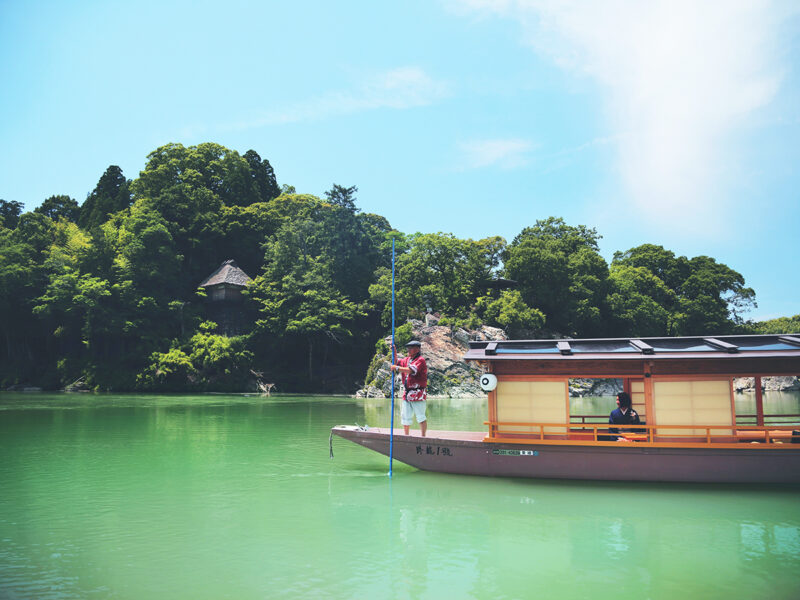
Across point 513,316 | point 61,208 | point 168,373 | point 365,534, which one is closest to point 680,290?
point 513,316

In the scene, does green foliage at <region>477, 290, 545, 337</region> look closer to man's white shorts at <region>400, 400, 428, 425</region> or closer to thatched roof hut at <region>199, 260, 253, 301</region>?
thatched roof hut at <region>199, 260, 253, 301</region>

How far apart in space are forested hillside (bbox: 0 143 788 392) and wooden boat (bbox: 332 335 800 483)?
33.3m

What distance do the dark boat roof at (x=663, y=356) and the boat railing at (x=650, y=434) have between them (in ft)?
3.51

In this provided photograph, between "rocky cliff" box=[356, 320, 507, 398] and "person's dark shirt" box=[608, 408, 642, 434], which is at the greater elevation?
"rocky cliff" box=[356, 320, 507, 398]

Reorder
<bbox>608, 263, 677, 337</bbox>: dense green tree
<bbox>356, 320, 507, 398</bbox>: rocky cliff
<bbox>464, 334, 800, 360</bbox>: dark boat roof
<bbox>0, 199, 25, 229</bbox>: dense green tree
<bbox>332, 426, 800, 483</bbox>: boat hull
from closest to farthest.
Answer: <bbox>332, 426, 800, 483</bbox>: boat hull → <bbox>464, 334, 800, 360</bbox>: dark boat roof → <bbox>356, 320, 507, 398</bbox>: rocky cliff → <bbox>608, 263, 677, 337</bbox>: dense green tree → <bbox>0, 199, 25, 229</bbox>: dense green tree

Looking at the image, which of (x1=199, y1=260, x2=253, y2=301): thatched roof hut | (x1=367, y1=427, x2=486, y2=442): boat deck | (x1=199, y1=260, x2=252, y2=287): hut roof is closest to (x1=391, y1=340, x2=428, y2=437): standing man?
(x1=367, y1=427, x2=486, y2=442): boat deck

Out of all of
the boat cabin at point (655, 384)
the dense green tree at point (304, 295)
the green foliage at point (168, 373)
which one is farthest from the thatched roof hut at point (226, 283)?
the boat cabin at point (655, 384)

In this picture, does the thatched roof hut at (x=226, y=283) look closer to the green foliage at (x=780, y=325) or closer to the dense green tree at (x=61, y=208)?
the dense green tree at (x=61, y=208)

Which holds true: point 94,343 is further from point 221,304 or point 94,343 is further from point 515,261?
point 515,261

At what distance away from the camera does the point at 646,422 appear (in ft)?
37.1

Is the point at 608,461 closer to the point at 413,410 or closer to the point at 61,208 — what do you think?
the point at 413,410

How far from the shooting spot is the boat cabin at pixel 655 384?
35.6 ft

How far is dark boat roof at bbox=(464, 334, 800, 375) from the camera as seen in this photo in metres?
10.8

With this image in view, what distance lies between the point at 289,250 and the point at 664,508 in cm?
4450
